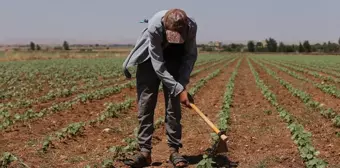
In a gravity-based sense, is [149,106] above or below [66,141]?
above

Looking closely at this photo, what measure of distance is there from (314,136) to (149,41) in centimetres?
364

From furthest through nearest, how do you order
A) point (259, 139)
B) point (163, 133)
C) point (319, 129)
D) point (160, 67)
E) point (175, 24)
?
point (319, 129) < point (163, 133) < point (259, 139) < point (160, 67) < point (175, 24)

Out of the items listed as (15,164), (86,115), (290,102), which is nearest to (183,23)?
(15,164)

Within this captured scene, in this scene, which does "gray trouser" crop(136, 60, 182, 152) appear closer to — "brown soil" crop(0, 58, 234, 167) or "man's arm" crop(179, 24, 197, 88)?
"man's arm" crop(179, 24, 197, 88)

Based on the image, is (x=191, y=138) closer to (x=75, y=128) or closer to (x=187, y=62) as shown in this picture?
(x=75, y=128)

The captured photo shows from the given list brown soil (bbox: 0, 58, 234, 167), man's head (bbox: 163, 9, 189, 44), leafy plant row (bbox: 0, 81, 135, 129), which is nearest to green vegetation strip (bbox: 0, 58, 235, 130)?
leafy plant row (bbox: 0, 81, 135, 129)

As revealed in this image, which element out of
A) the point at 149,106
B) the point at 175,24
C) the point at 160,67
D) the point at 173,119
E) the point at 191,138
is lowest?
the point at 191,138

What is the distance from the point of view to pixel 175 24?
442 centimetres

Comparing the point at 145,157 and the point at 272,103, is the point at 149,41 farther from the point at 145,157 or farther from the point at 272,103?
the point at 272,103

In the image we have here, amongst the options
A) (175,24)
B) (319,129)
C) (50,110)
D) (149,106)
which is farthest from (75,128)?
(319,129)

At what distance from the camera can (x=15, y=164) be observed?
5.07 m

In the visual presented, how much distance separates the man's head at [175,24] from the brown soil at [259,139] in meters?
1.75

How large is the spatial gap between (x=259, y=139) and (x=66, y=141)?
9.67 ft

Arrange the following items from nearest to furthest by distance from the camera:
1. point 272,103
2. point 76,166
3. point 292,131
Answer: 1. point 76,166
2. point 292,131
3. point 272,103
